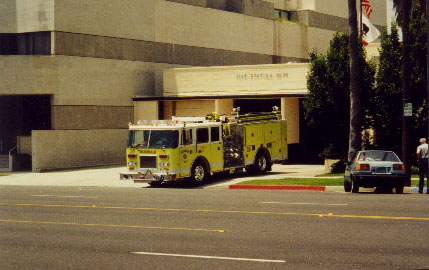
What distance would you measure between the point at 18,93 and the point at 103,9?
292 inches

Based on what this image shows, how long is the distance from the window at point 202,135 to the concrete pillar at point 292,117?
12.8 meters

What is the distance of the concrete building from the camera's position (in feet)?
135

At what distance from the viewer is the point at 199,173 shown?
29578mm

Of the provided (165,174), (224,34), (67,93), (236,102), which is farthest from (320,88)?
(224,34)

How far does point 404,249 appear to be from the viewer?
12.1 m

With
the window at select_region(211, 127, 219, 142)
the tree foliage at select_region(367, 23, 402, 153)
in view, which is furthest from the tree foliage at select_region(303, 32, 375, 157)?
the window at select_region(211, 127, 219, 142)

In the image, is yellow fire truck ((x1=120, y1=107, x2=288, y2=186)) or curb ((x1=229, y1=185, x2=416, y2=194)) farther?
yellow fire truck ((x1=120, y1=107, x2=288, y2=186))

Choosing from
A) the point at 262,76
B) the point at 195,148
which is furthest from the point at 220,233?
the point at 262,76

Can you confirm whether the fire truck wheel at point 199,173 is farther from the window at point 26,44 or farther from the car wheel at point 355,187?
the window at point 26,44

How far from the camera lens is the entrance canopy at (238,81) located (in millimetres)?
41531

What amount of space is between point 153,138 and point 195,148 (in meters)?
1.78

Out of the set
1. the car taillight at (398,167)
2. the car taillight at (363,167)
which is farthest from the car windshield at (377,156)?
the car taillight at (398,167)

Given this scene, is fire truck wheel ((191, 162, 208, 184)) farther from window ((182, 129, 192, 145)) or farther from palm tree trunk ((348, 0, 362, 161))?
palm tree trunk ((348, 0, 362, 161))

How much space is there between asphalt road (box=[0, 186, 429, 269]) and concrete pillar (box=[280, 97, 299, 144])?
19.7 metres
